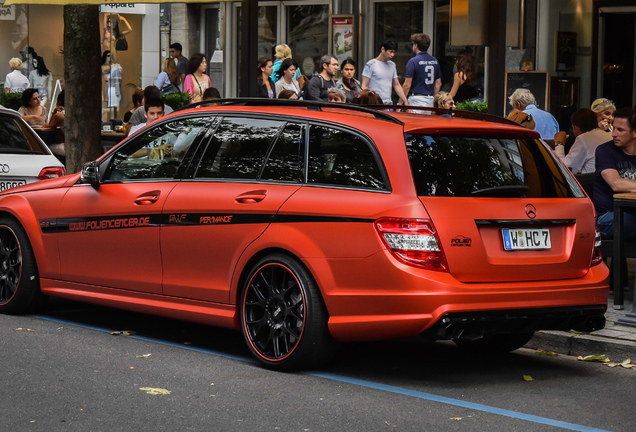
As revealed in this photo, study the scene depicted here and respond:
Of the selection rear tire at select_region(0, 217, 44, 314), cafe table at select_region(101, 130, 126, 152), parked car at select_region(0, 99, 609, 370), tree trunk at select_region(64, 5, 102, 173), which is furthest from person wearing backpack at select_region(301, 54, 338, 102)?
parked car at select_region(0, 99, 609, 370)

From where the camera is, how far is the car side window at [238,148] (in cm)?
726

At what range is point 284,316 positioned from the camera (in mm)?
6867

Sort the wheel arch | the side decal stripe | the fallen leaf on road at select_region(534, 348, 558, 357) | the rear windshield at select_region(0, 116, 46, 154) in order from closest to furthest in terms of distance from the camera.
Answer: the side decal stripe → the wheel arch → the fallen leaf on road at select_region(534, 348, 558, 357) → the rear windshield at select_region(0, 116, 46, 154)

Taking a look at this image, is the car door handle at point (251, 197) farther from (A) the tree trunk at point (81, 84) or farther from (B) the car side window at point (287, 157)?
(A) the tree trunk at point (81, 84)

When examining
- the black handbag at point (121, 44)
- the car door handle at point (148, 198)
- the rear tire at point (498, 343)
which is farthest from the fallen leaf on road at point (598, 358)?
the black handbag at point (121, 44)

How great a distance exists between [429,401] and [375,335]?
1.71 feet

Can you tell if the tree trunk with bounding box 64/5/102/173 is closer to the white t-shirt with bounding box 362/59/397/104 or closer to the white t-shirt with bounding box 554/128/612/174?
the white t-shirt with bounding box 554/128/612/174

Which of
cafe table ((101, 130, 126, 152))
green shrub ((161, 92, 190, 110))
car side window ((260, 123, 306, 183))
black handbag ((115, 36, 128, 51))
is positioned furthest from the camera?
black handbag ((115, 36, 128, 51))

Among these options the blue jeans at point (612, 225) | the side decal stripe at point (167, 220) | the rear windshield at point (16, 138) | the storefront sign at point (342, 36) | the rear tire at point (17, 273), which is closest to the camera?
the side decal stripe at point (167, 220)

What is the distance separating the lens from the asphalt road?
573cm

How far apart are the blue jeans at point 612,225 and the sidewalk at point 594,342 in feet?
3.99

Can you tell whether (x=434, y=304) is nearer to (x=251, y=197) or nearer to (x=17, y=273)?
(x=251, y=197)

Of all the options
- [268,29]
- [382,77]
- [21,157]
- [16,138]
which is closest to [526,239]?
[21,157]

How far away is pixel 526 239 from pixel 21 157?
597 cm
